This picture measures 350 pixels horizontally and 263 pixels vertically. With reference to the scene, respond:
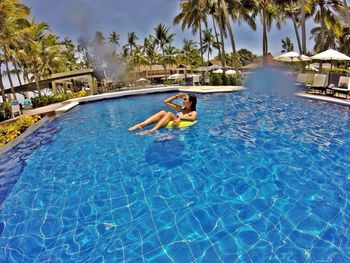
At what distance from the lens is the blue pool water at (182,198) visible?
295 cm

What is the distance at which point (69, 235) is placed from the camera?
10.8 ft

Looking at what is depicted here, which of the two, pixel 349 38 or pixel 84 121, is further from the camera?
pixel 349 38

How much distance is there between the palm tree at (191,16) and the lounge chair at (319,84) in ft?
64.6

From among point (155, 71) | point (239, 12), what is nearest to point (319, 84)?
point (239, 12)

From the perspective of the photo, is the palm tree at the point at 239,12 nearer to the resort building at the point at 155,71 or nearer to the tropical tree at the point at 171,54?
the tropical tree at the point at 171,54

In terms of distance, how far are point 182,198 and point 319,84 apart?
1379 cm

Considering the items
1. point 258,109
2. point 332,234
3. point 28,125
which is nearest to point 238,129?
point 258,109

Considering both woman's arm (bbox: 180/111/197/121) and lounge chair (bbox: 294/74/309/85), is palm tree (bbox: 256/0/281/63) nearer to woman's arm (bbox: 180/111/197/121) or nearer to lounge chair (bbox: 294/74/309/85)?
lounge chair (bbox: 294/74/309/85)

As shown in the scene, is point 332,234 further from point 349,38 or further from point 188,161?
point 349,38

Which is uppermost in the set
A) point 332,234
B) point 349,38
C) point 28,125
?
point 349,38

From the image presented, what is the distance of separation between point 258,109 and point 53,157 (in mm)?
8457

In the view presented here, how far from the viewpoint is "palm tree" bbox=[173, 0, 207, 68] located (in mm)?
30786

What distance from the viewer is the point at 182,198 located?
4.02 meters

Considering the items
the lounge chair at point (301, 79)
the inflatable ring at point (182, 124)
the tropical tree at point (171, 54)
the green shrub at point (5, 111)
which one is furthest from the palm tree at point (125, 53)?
the inflatable ring at point (182, 124)
